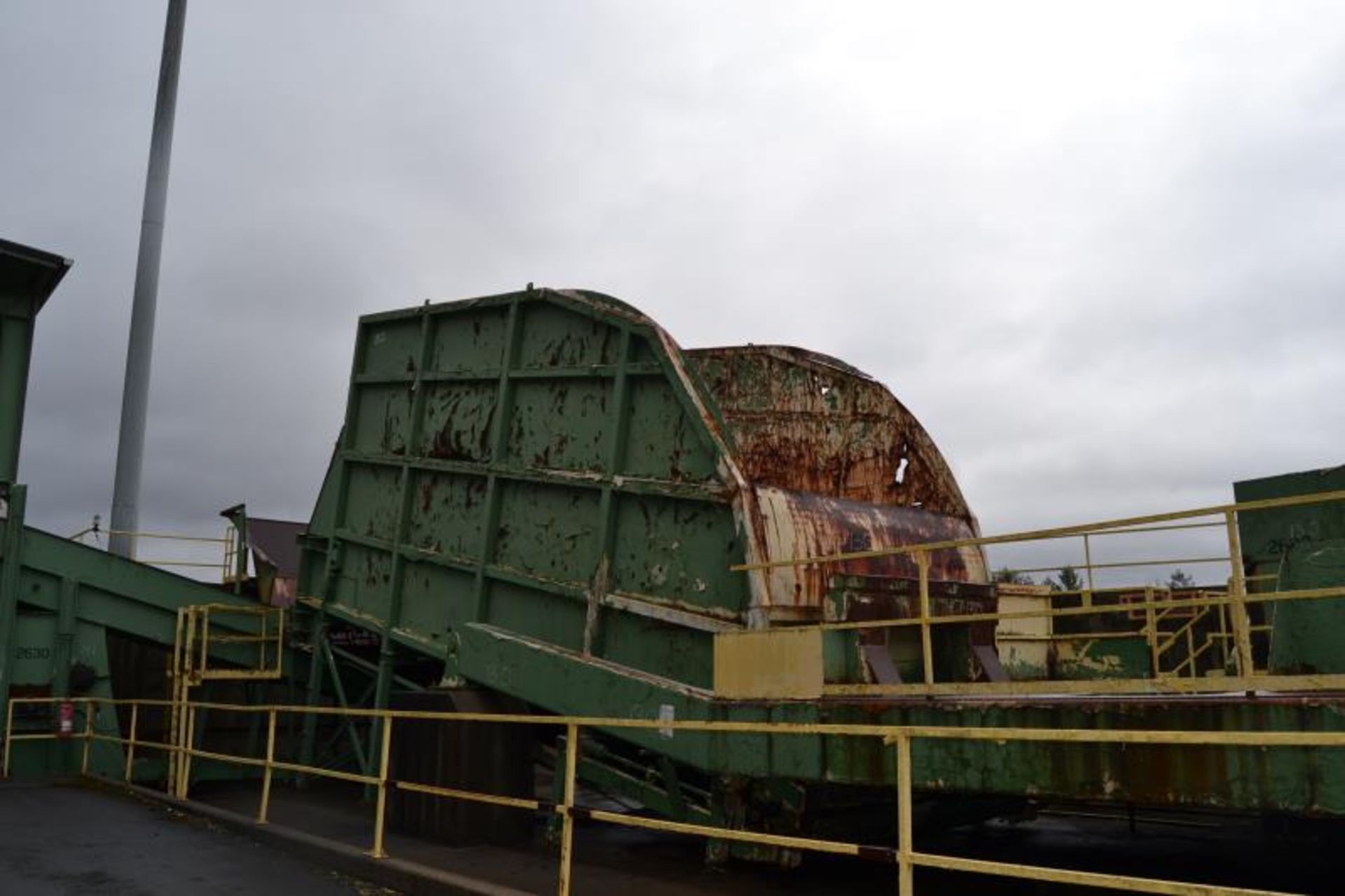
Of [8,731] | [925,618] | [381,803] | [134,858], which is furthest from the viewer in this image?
[8,731]

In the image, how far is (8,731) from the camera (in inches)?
468

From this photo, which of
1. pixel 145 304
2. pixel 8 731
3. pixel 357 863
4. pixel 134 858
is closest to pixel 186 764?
pixel 134 858

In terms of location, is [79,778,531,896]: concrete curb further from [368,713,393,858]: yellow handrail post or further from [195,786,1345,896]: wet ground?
[195,786,1345,896]: wet ground

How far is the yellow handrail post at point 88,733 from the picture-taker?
1185cm

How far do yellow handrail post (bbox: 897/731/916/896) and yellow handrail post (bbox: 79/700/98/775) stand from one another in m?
10.6

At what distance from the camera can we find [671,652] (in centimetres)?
801

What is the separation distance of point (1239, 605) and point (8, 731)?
500 inches

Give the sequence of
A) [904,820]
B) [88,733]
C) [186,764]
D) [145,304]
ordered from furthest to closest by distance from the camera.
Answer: [145,304] < [88,733] < [186,764] < [904,820]

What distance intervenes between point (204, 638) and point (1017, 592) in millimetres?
9032

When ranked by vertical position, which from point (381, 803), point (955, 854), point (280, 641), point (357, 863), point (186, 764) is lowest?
point (955, 854)

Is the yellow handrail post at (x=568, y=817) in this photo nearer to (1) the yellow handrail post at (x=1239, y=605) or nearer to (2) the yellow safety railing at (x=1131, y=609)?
(2) the yellow safety railing at (x=1131, y=609)

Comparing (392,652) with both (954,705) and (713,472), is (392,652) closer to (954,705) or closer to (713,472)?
(713,472)

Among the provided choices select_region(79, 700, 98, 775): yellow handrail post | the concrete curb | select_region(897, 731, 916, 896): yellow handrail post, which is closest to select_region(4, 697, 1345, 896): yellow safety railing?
select_region(897, 731, 916, 896): yellow handrail post

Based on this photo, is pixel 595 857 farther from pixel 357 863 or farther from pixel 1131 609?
pixel 1131 609
